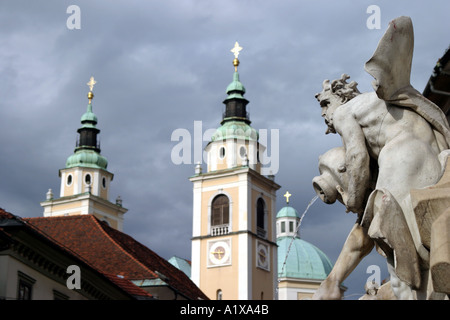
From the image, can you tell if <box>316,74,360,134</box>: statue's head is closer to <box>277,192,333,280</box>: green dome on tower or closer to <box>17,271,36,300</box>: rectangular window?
<box>17,271,36,300</box>: rectangular window

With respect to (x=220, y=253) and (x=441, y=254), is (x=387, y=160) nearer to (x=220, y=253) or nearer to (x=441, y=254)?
(x=441, y=254)

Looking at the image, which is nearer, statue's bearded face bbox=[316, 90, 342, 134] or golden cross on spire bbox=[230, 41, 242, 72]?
statue's bearded face bbox=[316, 90, 342, 134]

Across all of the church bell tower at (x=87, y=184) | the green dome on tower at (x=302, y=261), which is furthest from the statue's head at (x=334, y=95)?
the green dome on tower at (x=302, y=261)

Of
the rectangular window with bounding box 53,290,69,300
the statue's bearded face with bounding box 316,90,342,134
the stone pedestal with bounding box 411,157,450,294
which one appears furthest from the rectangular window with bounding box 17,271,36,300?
the stone pedestal with bounding box 411,157,450,294

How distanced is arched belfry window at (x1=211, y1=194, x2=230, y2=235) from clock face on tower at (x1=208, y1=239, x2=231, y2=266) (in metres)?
1.17

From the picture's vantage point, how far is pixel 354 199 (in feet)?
15.7

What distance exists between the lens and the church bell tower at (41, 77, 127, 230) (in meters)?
78.1

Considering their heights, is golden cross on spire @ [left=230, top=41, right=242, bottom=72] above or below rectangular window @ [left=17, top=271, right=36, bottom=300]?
above

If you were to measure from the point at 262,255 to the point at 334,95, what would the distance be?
6519cm

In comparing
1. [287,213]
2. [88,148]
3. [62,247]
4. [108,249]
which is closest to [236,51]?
[88,148]

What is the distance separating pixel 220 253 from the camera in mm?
68438

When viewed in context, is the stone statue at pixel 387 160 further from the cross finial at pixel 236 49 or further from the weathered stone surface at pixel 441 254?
the cross finial at pixel 236 49
